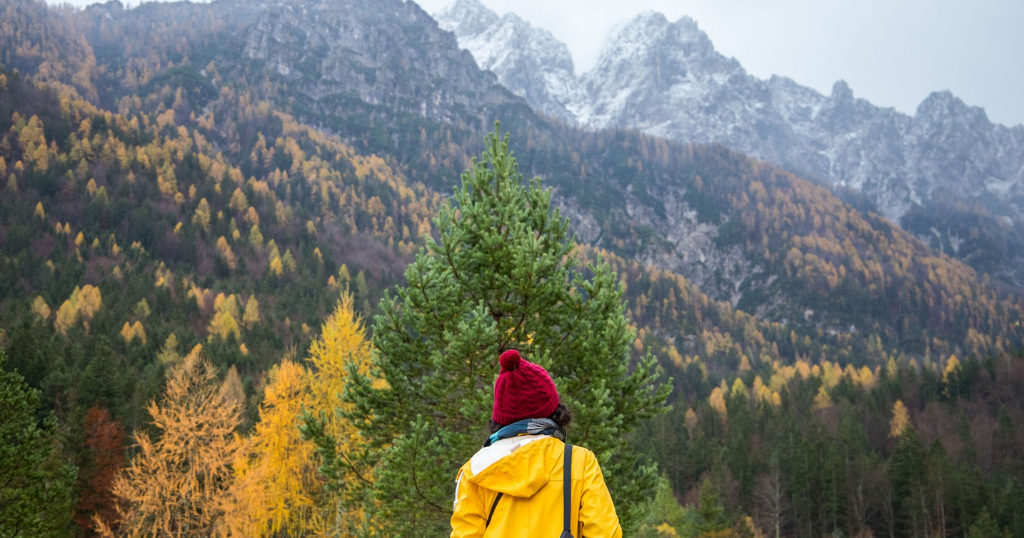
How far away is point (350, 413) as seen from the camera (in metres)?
10.1

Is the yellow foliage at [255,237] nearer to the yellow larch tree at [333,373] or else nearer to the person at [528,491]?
the yellow larch tree at [333,373]

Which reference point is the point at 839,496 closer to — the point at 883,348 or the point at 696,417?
the point at 696,417

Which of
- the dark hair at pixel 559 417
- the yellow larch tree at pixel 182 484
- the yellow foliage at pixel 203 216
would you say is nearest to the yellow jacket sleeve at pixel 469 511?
the dark hair at pixel 559 417

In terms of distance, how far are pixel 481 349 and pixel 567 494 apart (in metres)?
6.52

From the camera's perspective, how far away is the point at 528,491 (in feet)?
9.75

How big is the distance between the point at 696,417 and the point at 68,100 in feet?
410


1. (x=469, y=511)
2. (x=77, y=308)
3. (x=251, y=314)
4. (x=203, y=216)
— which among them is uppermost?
(x=469, y=511)

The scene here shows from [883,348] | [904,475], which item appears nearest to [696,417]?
[904,475]

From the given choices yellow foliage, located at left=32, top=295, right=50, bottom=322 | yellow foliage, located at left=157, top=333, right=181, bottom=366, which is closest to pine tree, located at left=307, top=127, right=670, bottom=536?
yellow foliage, located at left=157, top=333, right=181, bottom=366

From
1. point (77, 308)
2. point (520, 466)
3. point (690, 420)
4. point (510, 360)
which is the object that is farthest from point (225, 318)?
point (520, 466)

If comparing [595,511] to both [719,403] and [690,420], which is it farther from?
[719,403]

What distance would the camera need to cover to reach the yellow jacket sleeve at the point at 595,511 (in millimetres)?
3002

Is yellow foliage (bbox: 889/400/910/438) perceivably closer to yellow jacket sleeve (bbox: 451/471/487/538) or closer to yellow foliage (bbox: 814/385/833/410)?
yellow foliage (bbox: 814/385/833/410)

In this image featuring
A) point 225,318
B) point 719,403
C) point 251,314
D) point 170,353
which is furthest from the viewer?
point 719,403
